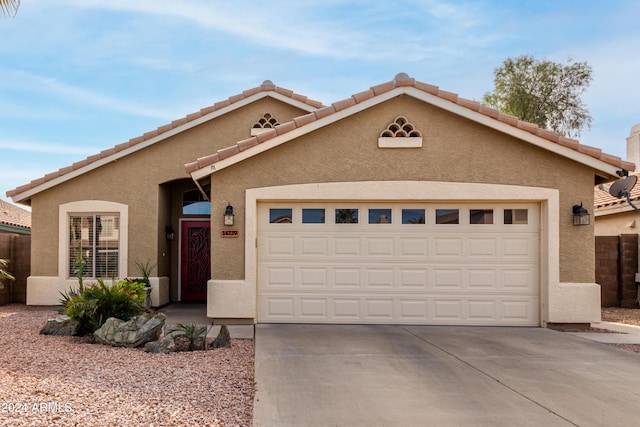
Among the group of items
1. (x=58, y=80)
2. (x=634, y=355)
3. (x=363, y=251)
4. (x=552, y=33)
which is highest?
(x=552, y=33)

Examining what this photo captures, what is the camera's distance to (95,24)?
43.9 ft

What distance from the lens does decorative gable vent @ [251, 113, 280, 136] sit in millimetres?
14398

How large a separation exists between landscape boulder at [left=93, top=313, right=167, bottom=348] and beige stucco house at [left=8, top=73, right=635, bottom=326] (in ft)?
6.39

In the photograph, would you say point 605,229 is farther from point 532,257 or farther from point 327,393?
point 327,393

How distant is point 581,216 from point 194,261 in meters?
9.79

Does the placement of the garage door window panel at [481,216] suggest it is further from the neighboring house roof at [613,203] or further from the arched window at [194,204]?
the arched window at [194,204]

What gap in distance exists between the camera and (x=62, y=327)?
922 cm

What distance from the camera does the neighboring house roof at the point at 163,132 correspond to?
13742mm

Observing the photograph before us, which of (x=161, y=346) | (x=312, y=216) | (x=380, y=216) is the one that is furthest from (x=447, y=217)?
(x=161, y=346)

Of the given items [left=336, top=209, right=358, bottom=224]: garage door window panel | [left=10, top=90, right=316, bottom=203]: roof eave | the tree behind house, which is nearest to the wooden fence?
[left=10, top=90, right=316, bottom=203]: roof eave

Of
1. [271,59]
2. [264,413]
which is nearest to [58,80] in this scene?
[271,59]

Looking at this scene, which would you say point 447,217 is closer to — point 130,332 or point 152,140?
point 130,332

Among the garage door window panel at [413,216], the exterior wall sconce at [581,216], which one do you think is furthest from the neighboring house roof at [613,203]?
the garage door window panel at [413,216]

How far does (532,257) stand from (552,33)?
1434cm
